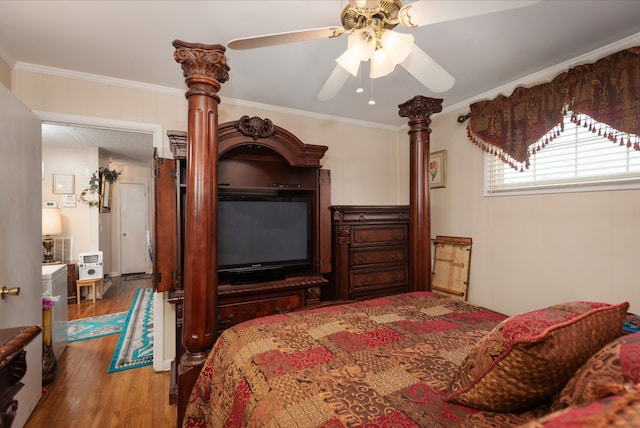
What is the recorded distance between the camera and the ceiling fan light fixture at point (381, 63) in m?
Result: 1.37

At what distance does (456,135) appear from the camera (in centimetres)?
300

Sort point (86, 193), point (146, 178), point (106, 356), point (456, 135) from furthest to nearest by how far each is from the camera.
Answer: point (146, 178), point (86, 193), point (456, 135), point (106, 356)

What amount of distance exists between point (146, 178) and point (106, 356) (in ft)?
15.0

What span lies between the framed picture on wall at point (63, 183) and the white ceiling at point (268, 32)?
328 cm

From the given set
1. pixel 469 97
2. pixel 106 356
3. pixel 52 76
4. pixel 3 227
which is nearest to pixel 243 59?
pixel 52 76

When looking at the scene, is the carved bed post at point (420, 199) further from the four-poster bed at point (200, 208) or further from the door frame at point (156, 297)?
the door frame at point (156, 297)

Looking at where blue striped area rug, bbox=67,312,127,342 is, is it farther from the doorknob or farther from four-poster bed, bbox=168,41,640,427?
four-poster bed, bbox=168,41,640,427

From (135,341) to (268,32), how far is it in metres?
3.20

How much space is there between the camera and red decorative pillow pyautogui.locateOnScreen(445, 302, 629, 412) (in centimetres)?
72

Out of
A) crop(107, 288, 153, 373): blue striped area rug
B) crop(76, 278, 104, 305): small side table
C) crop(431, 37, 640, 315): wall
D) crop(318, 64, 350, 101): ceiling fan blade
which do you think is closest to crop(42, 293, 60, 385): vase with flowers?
crop(107, 288, 153, 373): blue striped area rug

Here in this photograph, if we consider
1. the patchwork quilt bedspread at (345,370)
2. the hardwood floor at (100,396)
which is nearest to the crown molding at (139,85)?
the patchwork quilt bedspread at (345,370)

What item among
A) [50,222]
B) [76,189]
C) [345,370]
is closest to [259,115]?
[345,370]

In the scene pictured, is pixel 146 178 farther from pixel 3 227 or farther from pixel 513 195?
pixel 513 195

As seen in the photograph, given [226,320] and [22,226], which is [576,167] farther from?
[22,226]
